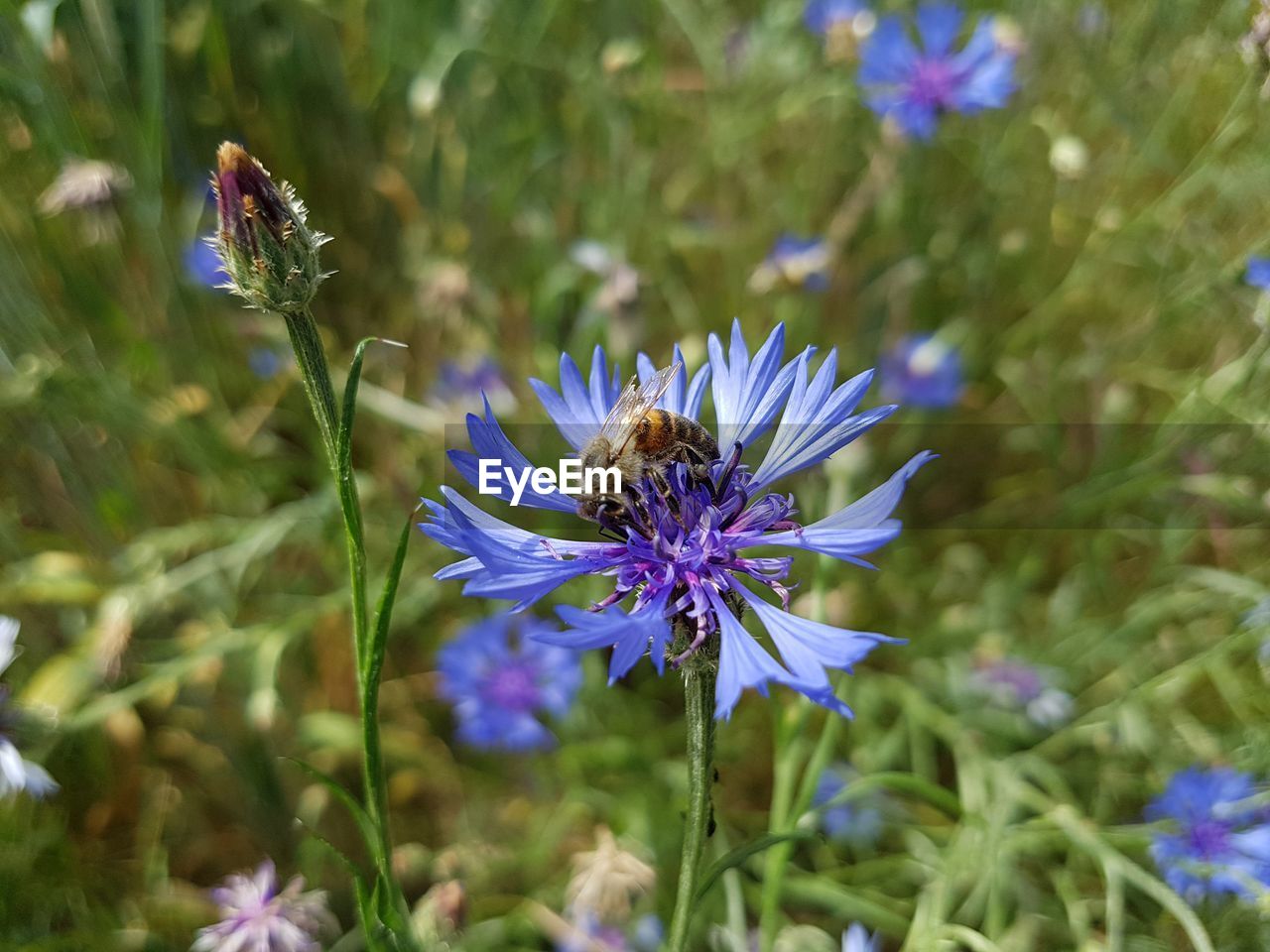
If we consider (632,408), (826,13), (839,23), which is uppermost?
(826,13)

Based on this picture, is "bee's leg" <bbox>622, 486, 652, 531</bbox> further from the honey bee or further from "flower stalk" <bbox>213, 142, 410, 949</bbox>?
"flower stalk" <bbox>213, 142, 410, 949</bbox>

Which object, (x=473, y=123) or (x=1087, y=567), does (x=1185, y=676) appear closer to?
(x=1087, y=567)

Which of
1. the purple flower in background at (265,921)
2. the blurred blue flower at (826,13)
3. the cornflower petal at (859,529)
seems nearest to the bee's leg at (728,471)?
the cornflower petal at (859,529)

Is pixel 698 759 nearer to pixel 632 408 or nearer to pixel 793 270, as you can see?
pixel 632 408

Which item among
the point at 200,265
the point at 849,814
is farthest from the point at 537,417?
the point at 849,814

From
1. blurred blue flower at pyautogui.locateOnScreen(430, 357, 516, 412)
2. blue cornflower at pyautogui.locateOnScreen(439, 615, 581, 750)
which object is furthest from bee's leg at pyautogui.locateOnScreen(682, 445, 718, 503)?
blurred blue flower at pyautogui.locateOnScreen(430, 357, 516, 412)

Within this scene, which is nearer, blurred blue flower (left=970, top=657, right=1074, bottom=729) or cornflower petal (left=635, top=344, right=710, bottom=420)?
cornflower petal (left=635, top=344, right=710, bottom=420)

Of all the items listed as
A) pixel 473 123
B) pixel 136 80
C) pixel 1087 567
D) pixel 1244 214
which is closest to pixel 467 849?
pixel 1087 567
